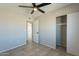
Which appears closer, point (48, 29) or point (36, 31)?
point (36, 31)

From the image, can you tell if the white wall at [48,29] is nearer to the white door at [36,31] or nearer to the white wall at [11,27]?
the white door at [36,31]

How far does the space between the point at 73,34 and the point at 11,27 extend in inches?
86.7

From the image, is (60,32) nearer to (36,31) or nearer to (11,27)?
(36,31)

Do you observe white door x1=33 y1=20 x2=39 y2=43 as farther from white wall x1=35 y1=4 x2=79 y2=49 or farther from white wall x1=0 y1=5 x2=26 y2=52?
white wall x1=0 y1=5 x2=26 y2=52

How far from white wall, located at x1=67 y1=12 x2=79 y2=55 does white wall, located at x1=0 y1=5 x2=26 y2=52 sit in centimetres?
166

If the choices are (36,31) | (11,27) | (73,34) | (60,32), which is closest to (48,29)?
(36,31)

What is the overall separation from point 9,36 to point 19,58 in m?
2.27

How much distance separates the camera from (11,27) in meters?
2.75

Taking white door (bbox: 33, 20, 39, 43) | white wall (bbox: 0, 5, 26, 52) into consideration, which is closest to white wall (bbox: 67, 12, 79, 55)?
white door (bbox: 33, 20, 39, 43)

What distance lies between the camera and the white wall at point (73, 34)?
2.46 metres

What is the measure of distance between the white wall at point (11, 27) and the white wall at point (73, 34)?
5.45 ft

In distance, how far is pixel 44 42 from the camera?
3322 millimetres

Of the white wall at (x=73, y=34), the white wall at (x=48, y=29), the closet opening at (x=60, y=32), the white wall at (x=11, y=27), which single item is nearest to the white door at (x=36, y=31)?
the white wall at (x=48, y=29)

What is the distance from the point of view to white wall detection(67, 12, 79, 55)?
246 cm
